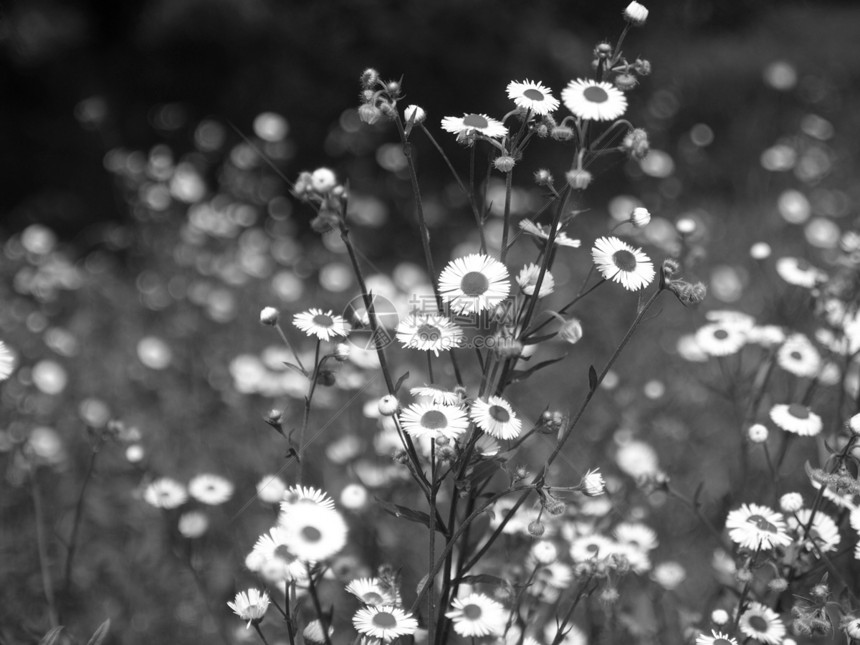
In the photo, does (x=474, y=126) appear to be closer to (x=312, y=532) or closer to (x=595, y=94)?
(x=595, y=94)

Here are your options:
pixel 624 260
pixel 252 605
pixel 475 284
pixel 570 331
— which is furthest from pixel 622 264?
pixel 252 605

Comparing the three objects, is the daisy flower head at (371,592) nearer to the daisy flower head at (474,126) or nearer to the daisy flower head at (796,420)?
the daisy flower head at (474,126)

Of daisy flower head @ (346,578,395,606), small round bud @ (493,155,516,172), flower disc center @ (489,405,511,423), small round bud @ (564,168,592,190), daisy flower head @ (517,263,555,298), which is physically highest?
small round bud @ (564,168,592,190)

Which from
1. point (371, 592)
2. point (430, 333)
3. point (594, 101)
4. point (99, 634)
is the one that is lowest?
point (99, 634)

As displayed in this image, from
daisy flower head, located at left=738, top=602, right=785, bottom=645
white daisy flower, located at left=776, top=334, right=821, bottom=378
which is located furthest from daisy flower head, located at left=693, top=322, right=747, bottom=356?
daisy flower head, located at left=738, top=602, right=785, bottom=645

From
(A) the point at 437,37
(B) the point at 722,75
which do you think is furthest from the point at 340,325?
(B) the point at 722,75

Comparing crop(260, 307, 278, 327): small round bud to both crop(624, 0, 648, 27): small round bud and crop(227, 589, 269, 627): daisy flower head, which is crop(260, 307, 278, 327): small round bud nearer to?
crop(227, 589, 269, 627): daisy flower head

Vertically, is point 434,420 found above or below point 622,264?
below
